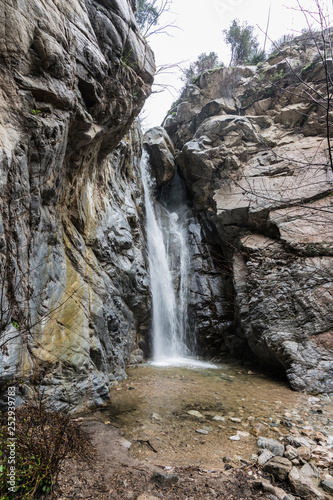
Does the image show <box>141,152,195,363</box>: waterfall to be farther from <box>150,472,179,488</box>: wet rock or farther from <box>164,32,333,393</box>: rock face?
<box>150,472,179,488</box>: wet rock

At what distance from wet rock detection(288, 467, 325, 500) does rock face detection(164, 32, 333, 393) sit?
6.71 feet

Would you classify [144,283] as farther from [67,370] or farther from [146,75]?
[146,75]

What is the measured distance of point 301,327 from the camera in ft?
23.9

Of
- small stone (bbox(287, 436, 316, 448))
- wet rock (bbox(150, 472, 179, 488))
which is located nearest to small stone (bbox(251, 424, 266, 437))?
small stone (bbox(287, 436, 316, 448))

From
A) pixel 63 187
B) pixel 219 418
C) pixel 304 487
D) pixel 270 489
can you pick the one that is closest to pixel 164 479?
pixel 270 489

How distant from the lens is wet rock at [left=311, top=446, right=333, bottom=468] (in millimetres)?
3015

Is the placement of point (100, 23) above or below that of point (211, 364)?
above

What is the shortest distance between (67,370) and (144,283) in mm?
4821

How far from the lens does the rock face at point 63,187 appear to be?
3596 mm

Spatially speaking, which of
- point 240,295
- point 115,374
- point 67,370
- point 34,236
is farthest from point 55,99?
point 240,295

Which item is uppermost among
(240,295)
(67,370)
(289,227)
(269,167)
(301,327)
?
(269,167)

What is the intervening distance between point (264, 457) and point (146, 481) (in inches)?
58.1

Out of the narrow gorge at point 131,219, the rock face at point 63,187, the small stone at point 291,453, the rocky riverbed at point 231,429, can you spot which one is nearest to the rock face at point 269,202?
the narrow gorge at point 131,219

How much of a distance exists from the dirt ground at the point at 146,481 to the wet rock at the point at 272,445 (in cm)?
48
